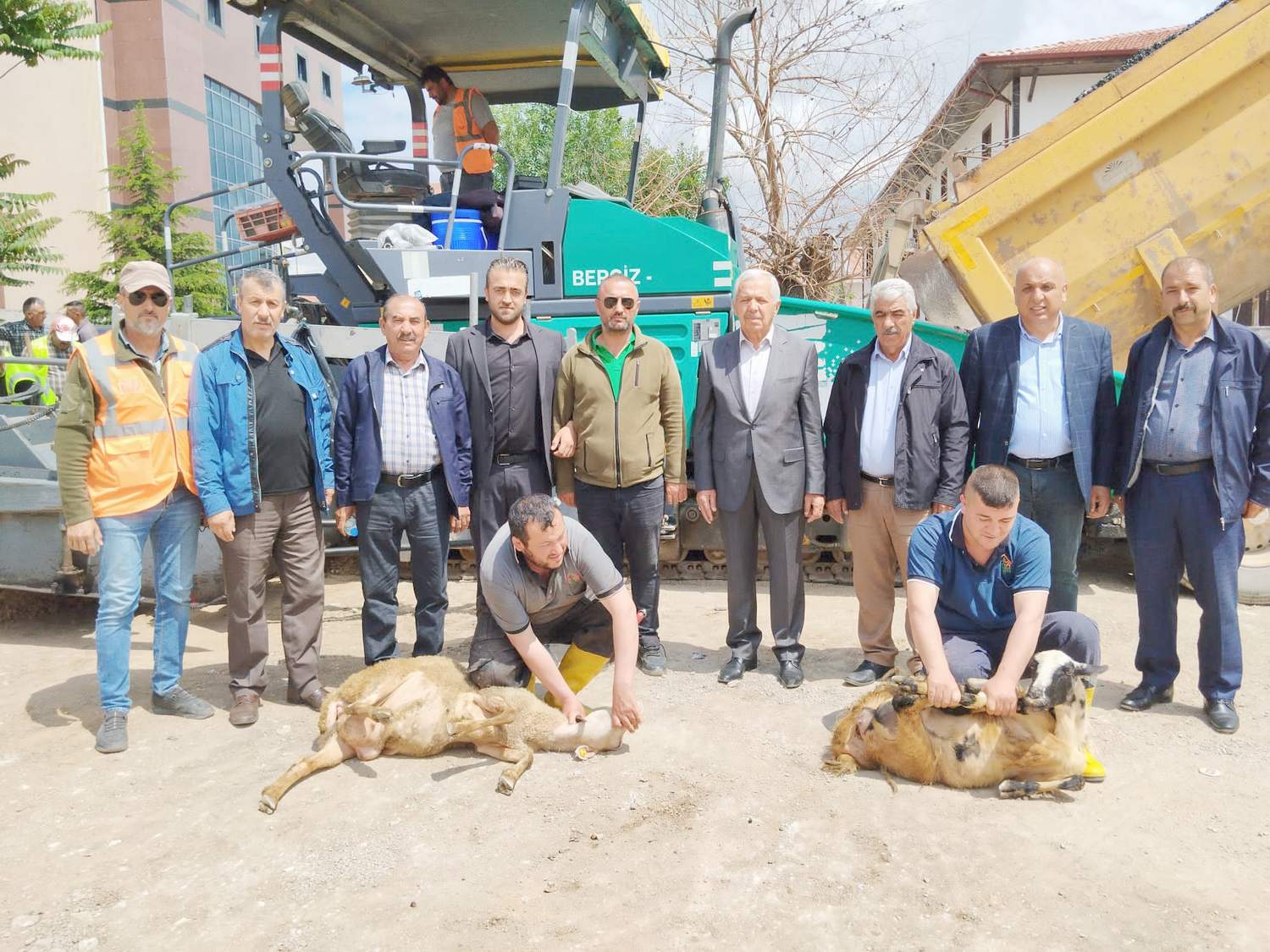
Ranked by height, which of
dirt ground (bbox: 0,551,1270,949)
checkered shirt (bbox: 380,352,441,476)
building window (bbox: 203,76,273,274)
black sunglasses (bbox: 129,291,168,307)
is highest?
building window (bbox: 203,76,273,274)

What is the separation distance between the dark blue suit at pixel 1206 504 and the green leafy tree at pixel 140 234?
56.2 ft

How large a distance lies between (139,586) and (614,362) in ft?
7.13

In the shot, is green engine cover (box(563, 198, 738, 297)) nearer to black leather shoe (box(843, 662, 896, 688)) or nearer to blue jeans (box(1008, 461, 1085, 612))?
blue jeans (box(1008, 461, 1085, 612))

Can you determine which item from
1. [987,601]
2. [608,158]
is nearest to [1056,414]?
[987,601]

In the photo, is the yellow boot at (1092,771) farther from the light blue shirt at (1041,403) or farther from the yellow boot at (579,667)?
the yellow boot at (579,667)

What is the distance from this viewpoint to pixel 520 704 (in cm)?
363

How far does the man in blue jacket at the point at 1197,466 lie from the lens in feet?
12.5

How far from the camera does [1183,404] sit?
386 cm

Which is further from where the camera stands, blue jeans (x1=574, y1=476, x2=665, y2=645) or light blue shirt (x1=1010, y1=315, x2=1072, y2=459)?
blue jeans (x1=574, y1=476, x2=665, y2=645)

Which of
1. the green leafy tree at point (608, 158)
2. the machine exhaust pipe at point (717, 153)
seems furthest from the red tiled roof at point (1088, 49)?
the machine exhaust pipe at point (717, 153)

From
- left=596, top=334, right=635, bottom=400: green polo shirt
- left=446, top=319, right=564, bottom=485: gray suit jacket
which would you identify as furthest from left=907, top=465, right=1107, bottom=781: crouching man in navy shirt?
left=446, top=319, right=564, bottom=485: gray suit jacket

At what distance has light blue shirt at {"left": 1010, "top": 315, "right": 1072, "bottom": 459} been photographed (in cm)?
406

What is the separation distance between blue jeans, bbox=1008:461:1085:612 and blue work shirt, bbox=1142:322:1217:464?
330mm

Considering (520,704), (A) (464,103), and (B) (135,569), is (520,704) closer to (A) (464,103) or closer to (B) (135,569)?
(B) (135,569)
